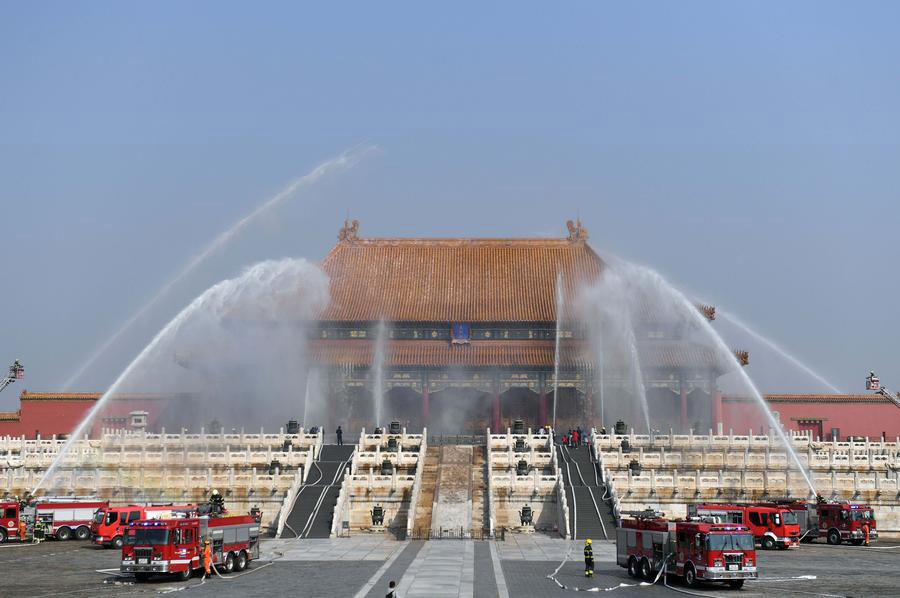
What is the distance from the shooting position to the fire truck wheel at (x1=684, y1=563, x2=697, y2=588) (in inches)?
1453

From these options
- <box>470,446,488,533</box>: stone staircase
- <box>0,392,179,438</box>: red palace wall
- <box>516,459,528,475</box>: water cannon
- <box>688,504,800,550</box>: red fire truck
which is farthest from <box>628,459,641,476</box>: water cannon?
<box>0,392,179,438</box>: red palace wall

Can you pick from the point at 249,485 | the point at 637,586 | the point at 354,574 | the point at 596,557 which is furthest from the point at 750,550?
the point at 249,485

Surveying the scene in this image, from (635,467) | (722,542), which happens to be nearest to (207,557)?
(722,542)

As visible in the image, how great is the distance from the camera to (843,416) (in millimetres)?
87688

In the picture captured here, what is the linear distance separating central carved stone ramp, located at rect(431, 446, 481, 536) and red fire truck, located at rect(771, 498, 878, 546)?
1421 centimetres

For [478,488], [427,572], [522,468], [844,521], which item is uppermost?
[522,468]

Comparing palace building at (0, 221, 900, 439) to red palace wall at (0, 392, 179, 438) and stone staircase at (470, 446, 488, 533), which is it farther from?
stone staircase at (470, 446, 488, 533)

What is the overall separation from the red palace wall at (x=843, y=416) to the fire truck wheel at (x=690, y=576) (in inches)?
2055

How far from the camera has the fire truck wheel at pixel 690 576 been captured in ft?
121

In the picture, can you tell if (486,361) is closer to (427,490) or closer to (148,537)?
(427,490)

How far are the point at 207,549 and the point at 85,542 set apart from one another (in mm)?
15936

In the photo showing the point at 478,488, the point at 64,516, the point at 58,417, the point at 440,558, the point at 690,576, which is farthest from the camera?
the point at 58,417

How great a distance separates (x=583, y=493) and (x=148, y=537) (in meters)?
25.1

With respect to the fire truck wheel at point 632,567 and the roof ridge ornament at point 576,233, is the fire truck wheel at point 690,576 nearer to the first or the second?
the fire truck wheel at point 632,567
